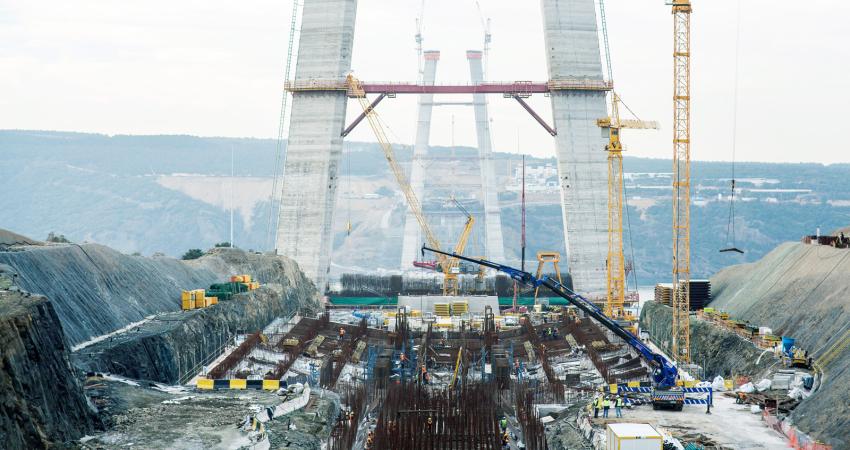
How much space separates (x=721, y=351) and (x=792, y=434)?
1783 cm

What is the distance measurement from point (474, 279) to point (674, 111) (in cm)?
4943

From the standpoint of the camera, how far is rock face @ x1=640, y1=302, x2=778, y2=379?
4656 cm

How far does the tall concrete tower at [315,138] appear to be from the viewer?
9325cm

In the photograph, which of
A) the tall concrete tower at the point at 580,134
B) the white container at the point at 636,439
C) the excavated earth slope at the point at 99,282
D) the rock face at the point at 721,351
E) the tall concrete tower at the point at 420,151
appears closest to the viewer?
the white container at the point at 636,439

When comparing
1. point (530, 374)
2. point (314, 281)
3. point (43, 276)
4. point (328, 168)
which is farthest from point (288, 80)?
point (43, 276)

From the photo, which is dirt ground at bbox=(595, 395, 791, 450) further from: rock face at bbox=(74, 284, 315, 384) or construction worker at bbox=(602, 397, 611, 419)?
rock face at bbox=(74, 284, 315, 384)

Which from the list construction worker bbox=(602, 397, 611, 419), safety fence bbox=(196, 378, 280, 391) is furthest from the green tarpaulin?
construction worker bbox=(602, 397, 611, 419)

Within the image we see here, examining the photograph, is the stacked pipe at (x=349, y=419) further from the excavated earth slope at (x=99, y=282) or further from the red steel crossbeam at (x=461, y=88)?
the red steel crossbeam at (x=461, y=88)

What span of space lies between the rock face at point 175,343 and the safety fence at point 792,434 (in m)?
20.7

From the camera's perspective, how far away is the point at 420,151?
11975 cm

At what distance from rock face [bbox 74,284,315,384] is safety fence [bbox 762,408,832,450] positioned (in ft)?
68.0

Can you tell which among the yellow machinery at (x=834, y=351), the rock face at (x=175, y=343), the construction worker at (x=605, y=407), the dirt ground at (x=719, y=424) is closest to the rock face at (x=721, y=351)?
the yellow machinery at (x=834, y=351)

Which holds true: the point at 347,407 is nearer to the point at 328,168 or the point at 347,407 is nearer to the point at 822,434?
the point at 822,434

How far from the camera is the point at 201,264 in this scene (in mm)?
77875
